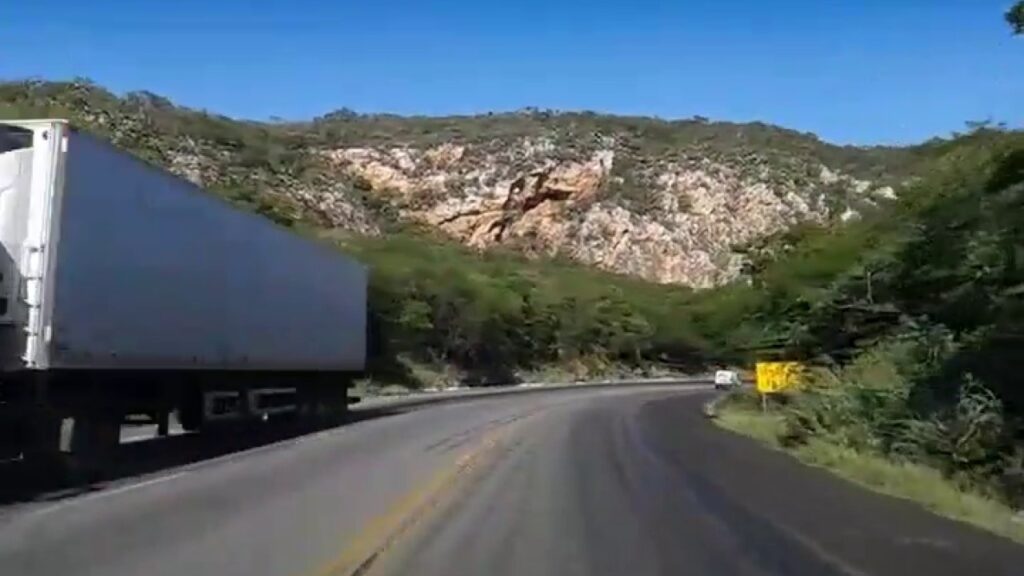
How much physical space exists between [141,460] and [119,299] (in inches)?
145

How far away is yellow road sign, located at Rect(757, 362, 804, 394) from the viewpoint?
3772 cm

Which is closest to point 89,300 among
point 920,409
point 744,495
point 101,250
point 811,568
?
point 101,250

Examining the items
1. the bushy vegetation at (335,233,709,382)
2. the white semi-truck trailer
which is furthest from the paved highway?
the bushy vegetation at (335,233,709,382)

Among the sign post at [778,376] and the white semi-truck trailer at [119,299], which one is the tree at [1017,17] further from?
the sign post at [778,376]

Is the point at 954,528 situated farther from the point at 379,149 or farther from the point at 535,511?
the point at 379,149

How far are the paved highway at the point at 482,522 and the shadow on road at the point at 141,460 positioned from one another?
510mm

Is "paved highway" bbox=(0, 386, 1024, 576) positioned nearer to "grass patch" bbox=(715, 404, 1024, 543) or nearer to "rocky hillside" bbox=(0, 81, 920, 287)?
"grass patch" bbox=(715, 404, 1024, 543)

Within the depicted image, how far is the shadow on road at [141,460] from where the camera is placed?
17.5 m

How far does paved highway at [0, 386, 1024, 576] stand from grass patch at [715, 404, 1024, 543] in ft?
1.59

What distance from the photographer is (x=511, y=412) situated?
45.4 m

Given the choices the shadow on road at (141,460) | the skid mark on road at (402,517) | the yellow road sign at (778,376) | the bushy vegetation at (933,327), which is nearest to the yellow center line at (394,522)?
the skid mark on road at (402,517)

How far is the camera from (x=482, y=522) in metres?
14.9

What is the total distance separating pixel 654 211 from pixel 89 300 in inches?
4317

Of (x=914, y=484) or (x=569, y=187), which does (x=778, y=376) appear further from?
(x=569, y=187)
